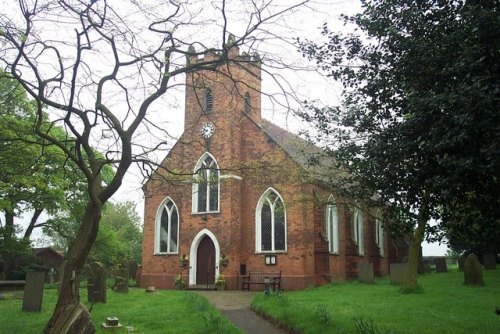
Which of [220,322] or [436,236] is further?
[220,322]

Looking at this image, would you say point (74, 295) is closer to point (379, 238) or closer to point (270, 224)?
point (270, 224)

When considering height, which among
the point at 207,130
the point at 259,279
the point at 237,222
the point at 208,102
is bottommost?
the point at 259,279

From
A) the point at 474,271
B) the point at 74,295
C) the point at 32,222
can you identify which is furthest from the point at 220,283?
the point at 74,295

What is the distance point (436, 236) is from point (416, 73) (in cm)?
356

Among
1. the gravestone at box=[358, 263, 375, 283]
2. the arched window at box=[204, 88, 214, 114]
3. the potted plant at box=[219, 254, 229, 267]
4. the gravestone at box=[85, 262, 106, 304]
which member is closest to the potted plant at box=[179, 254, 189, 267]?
the potted plant at box=[219, 254, 229, 267]

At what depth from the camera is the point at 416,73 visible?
23.9 feet

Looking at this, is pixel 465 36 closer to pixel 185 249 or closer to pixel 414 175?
pixel 414 175

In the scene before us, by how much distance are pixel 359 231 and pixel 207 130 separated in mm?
13066

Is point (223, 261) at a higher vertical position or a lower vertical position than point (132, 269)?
higher

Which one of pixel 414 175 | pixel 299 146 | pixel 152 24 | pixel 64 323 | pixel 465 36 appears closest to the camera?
pixel 465 36

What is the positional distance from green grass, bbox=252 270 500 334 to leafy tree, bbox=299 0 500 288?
101 inches

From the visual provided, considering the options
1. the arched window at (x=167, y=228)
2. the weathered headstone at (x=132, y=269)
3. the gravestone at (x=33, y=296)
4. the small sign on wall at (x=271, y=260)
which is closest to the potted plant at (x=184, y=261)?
the arched window at (x=167, y=228)

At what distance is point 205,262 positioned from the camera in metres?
26.7

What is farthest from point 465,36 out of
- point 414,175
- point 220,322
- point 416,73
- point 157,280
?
point 157,280
